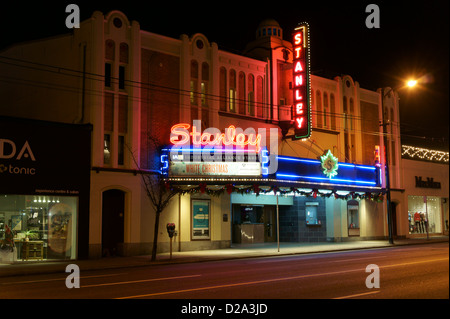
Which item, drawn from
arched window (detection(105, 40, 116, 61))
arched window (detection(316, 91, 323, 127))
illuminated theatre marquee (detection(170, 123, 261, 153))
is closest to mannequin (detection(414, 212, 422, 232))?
arched window (detection(316, 91, 323, 127))

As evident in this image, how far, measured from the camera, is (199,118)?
2847 cm

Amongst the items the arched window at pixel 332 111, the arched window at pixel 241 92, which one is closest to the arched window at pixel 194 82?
the arched window at pixel 241 92

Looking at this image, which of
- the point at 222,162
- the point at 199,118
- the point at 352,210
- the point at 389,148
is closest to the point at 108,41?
the point at 199,118

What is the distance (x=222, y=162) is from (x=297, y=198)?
1090cm

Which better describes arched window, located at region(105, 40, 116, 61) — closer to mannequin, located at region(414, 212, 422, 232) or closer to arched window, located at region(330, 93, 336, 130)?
arched window, located at region(330, 93, 336, 130)

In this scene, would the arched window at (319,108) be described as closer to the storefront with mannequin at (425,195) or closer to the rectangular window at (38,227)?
the storefront with mannequin at (425,195)

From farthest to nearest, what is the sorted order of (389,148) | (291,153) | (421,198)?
(421,198) → (389,148) → (291,153)

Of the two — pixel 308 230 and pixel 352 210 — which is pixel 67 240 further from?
pixel 352 210

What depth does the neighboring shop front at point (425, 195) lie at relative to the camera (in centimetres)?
4162

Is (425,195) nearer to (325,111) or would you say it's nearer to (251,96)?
(325,111)

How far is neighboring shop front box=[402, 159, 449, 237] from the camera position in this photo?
41.6m

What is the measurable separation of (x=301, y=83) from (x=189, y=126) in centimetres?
850

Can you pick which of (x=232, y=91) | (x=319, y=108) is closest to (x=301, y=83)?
(x=232, y=91)

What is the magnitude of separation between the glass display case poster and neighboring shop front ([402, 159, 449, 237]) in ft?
64.6
